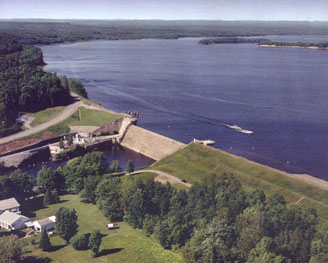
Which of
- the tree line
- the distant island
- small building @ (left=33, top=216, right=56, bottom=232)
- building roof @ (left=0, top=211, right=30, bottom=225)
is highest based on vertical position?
the distant island

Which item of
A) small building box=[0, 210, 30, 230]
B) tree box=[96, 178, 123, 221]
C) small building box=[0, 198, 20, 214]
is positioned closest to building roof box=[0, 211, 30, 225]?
small building box=[0, 210, 30, 230]

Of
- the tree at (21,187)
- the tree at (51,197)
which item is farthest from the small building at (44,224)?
the tree at (21,187)

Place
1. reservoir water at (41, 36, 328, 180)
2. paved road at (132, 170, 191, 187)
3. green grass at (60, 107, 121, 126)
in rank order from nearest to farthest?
paved road at (132, 170, 191, 187) → reservoir water at (41, 36, 328, 180) → green grass at (60, 107, 121, 126)

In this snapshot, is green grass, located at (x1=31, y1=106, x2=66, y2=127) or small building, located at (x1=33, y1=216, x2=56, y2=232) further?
green grass, located at (x1=31, y1=106, x2=66, y2=127)

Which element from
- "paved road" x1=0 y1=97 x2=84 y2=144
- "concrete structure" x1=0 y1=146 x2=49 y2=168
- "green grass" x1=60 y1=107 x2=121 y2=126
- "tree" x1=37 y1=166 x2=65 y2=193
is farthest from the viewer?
"green grass" x1=60 y1=107 x2=121 y2=126

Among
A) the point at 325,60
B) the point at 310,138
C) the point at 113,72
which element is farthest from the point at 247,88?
Answer: the point at 325,60

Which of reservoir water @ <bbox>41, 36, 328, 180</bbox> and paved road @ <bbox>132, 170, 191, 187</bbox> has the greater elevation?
reservoir water @ <bbox>41, 36, 328, 180</bbox>

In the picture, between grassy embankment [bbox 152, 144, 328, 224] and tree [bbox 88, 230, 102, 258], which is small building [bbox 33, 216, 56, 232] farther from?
grassy embankment [bbox 152, 144, 328, 224]
